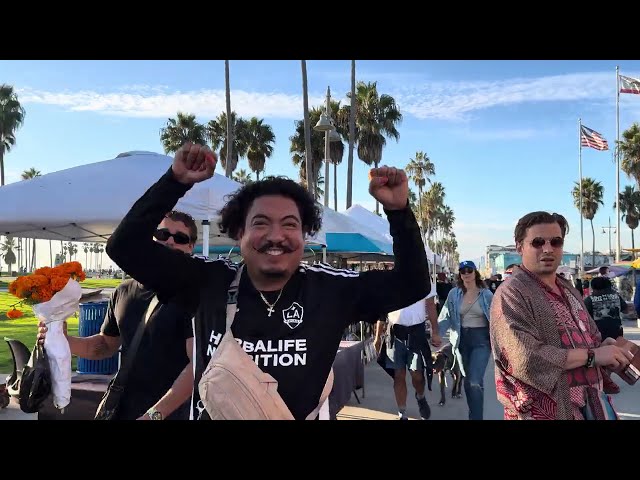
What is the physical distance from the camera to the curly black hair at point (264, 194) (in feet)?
6.08

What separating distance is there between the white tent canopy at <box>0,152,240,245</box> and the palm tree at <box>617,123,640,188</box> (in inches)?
1679

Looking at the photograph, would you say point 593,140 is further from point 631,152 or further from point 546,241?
point 546,241

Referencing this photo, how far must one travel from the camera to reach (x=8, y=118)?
152ft

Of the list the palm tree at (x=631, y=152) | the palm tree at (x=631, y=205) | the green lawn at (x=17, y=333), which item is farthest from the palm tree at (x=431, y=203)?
the green lawn at (x=17, y=333)

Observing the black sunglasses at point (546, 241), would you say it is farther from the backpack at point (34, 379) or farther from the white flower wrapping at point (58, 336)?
the backpack at point (34, 379)

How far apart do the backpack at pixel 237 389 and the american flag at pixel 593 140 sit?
31.8 m

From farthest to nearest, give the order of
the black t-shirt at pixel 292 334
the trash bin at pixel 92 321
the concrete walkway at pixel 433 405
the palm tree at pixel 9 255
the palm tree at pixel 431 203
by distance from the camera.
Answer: the palm tree at pixel 9 255 → the palm tree at pixel 431 203 → the concrete walkway at pixel 433 405 → the trash bin at pixel 92 321 → the black t-shirt at pixel 292 334

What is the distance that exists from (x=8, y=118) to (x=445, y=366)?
5159cm

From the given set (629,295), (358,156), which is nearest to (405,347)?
(629,295)
